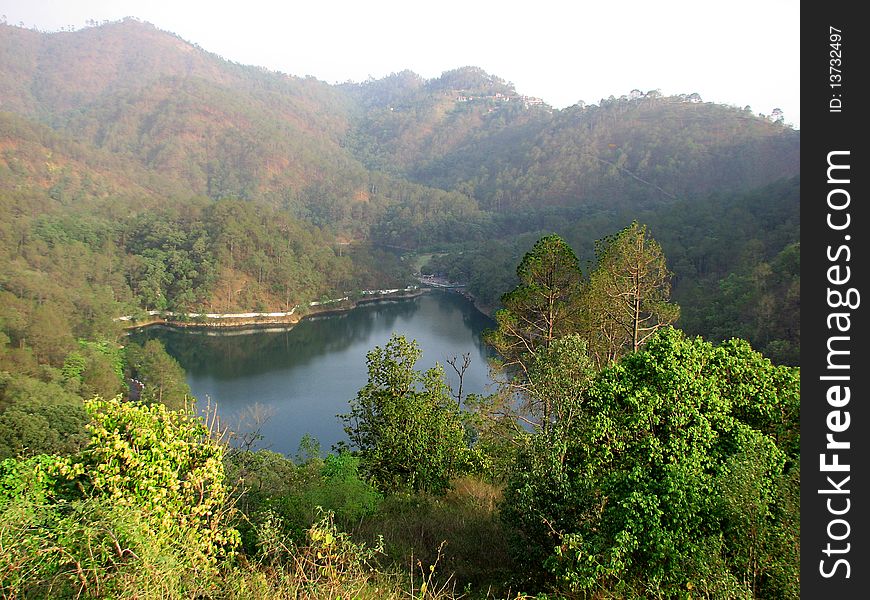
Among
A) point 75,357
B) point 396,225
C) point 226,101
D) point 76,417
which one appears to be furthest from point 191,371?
point 226,101

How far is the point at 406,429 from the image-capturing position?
8961mm

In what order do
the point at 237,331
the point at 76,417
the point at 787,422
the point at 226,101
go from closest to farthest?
1. the point at 787,422
2. the point at 76,417
3. the point at 237,331
4. the point at 226,101

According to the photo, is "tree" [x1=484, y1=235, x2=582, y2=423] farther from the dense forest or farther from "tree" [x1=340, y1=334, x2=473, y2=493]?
"tree" [x1=340, y1=334, x2=473, y2=493]

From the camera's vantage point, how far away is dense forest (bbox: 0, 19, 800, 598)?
4441 millimetres

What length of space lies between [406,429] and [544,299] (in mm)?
3882

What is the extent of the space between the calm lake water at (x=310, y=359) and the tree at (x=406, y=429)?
32.0 feet

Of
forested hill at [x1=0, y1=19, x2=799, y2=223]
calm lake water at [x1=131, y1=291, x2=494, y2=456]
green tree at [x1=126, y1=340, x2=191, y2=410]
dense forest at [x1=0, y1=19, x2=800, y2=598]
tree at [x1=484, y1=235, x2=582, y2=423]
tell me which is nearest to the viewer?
dense forest at [x1=0, y1=19, x2=800, y2=598]

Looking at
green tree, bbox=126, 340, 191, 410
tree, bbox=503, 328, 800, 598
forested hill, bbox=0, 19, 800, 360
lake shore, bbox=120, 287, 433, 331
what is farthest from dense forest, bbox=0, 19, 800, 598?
lake shore, bbox=120, 287, 433, 331

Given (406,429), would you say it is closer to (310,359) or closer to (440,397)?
(440,397)

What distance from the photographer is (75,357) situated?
79.7 feet

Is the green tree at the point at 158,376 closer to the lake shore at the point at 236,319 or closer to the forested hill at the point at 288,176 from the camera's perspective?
the forested hill at the point at 288,176

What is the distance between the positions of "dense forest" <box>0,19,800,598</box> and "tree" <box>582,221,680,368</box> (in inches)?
2.1
